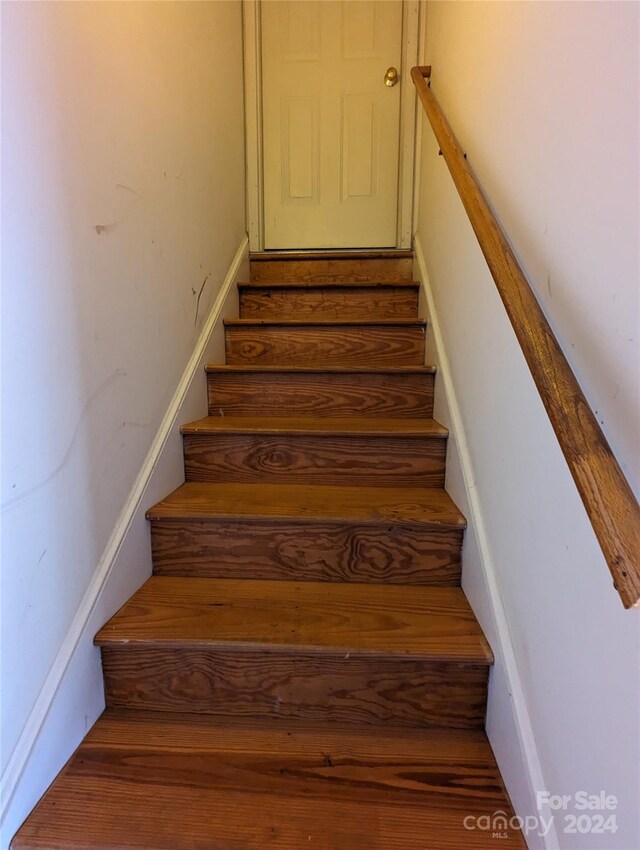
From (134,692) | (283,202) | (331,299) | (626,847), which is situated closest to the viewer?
(626,847)

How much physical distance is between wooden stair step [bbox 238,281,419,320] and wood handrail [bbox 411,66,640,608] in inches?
49.7

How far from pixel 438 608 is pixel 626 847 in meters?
0.59

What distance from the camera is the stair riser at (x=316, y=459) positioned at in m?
1.44

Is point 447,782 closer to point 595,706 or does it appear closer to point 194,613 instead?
point 595,706

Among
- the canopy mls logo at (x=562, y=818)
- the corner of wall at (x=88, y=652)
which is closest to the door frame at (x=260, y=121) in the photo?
the corner of wall at (x=88, y=652)

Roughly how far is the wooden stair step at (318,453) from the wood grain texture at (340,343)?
1.39 ft

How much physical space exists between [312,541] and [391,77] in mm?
2518

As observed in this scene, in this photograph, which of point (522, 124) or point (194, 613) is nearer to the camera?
point (522, 124)

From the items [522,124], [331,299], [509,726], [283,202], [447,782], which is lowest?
[447,782]

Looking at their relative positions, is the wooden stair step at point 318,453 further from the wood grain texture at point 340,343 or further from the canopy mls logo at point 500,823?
the canopy mls logo at point 500,823

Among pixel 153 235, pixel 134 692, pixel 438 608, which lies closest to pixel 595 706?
pixel 438 608

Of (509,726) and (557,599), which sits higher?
(557,599)

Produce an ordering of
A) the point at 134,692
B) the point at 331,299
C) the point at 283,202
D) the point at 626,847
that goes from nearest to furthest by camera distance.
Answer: the point at 626,847 → the point at 134,692 → the point at 331,299 → the point at 283,202

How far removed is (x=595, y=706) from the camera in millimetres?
589
